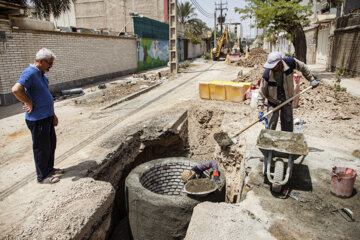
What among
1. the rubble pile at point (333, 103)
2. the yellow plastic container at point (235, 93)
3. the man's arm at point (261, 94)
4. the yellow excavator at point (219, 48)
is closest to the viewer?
the man's arm at point (261, 94)

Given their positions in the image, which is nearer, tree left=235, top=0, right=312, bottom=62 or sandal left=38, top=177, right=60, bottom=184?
sandal left=38, top=177, right=60, bottom=184

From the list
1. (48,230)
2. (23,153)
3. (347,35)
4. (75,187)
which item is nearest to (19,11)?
(23,153)

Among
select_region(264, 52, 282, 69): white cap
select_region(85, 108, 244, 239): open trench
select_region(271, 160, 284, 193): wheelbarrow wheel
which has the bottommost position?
select_region(85, 108, 244, 239): open trench

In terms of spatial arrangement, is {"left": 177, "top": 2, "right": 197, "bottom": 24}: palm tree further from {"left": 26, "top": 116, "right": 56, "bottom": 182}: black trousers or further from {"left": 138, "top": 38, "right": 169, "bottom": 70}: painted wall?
{"left": 26, "top": 116, "right": 56, "bottom": 182}: black trousers

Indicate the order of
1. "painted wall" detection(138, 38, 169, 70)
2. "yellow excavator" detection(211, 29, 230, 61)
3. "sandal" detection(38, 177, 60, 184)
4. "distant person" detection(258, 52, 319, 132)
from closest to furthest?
"sandal" detection(38, 177, 60, 184)
"distant person" detection(258, 52, 319, 132)
"painted wall" detection(138, 38, 169, 70)
"yellow excavator" detection(211, 29, 230, 61)

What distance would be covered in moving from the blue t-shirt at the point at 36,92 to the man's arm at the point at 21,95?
57 mm

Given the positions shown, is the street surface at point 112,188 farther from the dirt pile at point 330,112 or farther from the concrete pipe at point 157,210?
the concrete pipe at point 157,210

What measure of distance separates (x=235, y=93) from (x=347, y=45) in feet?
30.4

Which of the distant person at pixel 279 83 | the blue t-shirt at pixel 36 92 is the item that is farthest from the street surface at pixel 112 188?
the blue t-shirt at pixel 36 92

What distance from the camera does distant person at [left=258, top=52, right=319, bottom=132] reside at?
4.38m

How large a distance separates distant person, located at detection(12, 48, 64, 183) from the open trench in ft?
2.88

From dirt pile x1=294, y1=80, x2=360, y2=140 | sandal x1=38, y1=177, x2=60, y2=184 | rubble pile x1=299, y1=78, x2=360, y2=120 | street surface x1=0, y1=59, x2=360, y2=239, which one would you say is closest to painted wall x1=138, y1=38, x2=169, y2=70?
street surface x1=0, y1=59, x2=360, y2=239

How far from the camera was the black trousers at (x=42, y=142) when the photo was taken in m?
3.62

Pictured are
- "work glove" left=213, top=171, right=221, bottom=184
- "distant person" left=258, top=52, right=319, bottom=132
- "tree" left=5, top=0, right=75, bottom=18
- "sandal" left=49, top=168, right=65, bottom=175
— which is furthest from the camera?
"tree" left=5, top=0, right=75, bottom=18
